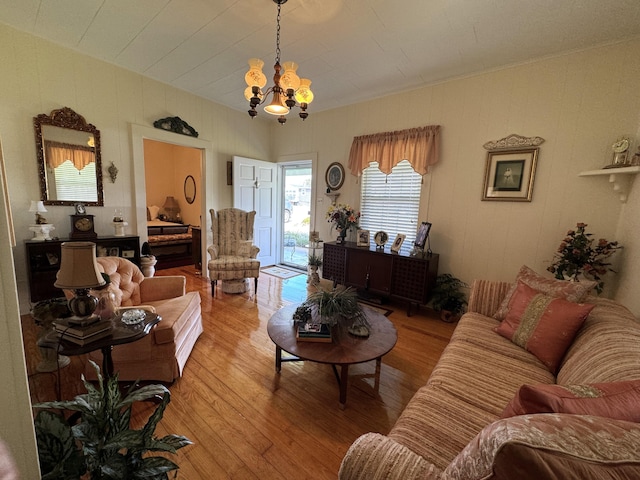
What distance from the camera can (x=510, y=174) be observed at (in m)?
2.86

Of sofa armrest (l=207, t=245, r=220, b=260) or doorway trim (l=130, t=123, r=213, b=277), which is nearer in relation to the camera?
doorway trim (l=130, t=123, r=213, b=277)

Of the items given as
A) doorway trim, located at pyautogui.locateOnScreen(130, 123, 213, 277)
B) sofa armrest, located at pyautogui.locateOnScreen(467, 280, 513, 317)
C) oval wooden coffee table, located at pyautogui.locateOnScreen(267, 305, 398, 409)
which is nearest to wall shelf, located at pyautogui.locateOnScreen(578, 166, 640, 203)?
sofa armrest, located at pyautogui.locateOnScreen(467, 280, 513, 317)

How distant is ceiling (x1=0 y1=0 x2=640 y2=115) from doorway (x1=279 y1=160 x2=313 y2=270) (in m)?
2.24

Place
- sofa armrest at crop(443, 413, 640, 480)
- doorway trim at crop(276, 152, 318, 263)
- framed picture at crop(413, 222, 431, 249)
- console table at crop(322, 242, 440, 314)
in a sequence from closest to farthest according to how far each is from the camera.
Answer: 1. sofa armrest at crop(443, 413, 640, 480)
2. console table at crop(322, 242, 440, 314)
3. framed picture at crop(413, 222, 431, 249)
4. doorway trim at crop(276, 152, 318, 263)

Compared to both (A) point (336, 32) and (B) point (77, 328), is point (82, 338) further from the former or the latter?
(A) point (336, 32)

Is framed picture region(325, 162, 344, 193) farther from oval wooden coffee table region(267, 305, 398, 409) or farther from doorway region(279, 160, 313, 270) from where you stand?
oval wooden coffee table region(267, 305, 398, 409)

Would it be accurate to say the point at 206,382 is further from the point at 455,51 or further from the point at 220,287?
the point at 455,51

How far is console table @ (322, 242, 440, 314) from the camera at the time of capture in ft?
10.3

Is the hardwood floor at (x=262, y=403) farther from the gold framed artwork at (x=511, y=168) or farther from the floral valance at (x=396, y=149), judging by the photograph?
the floral valance at (x=396, y=149)

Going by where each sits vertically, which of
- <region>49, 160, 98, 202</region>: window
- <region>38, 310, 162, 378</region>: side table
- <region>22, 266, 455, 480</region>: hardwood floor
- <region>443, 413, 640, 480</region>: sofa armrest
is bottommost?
<region>22, 266, 455, 480</region>: hardwood floor

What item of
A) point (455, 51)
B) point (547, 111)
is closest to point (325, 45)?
point (455, 51)

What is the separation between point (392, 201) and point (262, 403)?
9.90 ft

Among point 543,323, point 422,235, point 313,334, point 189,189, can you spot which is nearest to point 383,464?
point 313,334

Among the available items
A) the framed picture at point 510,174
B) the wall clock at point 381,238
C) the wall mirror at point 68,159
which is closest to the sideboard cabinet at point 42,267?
the wall mirror at point 68,159
